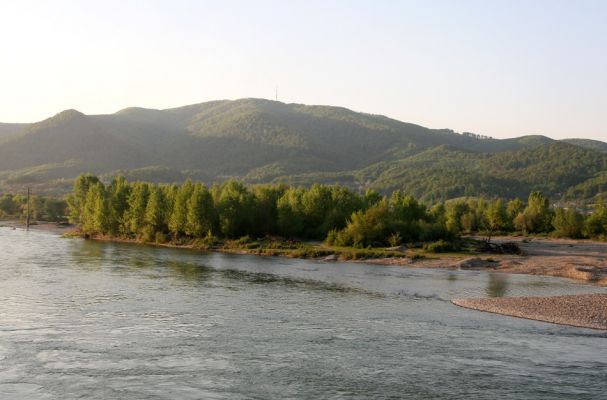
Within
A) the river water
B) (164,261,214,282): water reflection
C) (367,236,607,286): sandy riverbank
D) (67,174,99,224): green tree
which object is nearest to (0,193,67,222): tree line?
(67,174,99,224): green tree

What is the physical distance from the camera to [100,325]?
40219 millimetres

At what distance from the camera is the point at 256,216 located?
349ft

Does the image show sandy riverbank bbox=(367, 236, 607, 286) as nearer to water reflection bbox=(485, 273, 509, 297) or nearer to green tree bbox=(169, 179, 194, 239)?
water reflection bbox=(485, 273, 509, 297)

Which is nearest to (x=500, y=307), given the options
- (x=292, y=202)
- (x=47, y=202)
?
(x=292, y=202)

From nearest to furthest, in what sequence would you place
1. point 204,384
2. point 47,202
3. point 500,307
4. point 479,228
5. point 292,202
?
point 204,384 → point 500,307 → point 292,202 → point 479,228 → point 47,202

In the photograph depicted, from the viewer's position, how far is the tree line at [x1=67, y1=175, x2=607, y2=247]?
3897 inches

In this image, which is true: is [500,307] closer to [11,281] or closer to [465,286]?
[465,286]

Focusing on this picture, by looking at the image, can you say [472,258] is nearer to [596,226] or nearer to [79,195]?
[596,226]

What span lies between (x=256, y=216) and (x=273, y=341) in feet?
227

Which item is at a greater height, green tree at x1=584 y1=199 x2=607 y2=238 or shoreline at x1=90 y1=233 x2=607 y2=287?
green tree at x1=584 y1=199 x2=607 y2=238

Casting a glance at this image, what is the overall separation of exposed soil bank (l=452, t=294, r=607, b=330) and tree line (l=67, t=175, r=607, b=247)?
41128 mm

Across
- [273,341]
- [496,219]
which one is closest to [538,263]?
[273,341]

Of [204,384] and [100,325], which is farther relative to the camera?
[100,325]

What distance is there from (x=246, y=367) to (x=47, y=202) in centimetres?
14186
